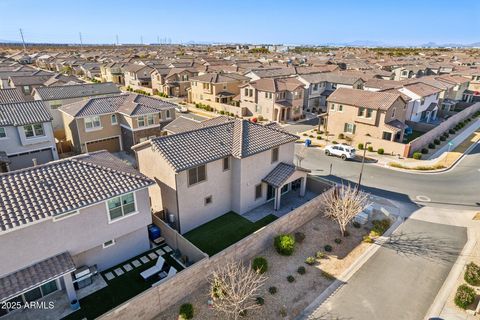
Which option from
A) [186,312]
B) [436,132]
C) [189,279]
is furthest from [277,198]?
[436,132]

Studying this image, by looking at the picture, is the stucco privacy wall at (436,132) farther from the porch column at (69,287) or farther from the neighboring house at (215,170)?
the porch column at (69,287)

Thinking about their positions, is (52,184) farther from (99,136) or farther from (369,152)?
(369,152)

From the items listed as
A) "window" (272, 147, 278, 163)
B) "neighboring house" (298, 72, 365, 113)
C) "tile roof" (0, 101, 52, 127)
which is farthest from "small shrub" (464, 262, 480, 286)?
"neighboring house" (298, 72, 365, 113)

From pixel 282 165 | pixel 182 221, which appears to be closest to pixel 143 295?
pixel 182 221

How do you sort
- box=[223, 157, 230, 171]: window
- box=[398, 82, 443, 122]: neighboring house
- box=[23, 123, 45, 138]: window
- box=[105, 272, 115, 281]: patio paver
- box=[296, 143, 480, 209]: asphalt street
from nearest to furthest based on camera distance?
box=[105, 272, 115, 281]: patio paver
box=[223, 157, 230, 171]: window
box=[296, 143, 480, 209]: asphalt street
box=[23, 123, 45, 138]: window
box=[398, 82, 443, 122]: neighboring house

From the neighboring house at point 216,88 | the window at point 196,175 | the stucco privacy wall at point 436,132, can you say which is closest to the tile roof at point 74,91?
the neighboring house at point 216,88

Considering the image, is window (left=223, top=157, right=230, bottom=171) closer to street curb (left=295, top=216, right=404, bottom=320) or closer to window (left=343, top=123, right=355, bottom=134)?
street curb (left=295, top=216, right=404, bottom=320)

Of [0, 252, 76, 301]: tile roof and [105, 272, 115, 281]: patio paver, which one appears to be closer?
[0, 252, 76, 301]: tile roof
